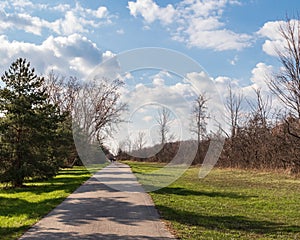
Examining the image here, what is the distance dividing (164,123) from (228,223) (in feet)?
22.9

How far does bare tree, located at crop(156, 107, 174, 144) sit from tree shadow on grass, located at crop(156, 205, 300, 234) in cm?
460

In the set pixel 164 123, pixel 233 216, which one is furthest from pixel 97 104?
pixel 233 216

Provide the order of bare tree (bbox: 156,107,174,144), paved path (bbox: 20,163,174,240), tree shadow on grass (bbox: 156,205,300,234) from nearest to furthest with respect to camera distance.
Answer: paved path (bbox: 20,163,174,240), tree shadow on grass (bbox: 156,205,300,234), bare tree (bbox: 156,107,174,144)

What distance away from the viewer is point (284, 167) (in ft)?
95.1

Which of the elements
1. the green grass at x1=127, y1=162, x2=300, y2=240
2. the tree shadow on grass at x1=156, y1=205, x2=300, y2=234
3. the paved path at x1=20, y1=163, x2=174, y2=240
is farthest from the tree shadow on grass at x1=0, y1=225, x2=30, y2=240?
the tree shadow on grass at x1=156, y1=205, x2=300, y2=234

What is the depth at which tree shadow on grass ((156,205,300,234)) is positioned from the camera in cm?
797

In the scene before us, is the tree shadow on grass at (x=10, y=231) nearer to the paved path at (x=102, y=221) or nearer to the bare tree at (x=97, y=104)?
the paved path at (x=102, y=221)

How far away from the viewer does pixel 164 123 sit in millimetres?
15078

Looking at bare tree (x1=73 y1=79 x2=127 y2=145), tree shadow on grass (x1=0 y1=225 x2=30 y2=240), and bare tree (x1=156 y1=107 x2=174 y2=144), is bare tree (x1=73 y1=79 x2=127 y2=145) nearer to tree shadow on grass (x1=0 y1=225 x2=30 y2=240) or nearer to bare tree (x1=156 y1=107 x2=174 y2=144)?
bare tree (x1=156 y1=107 x2=174 y2=144)

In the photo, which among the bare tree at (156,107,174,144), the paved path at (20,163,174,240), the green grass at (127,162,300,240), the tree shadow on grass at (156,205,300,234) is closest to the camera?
the paved path at (20,163,174,240)

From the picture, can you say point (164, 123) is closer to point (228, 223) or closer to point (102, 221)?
point (228, 223)

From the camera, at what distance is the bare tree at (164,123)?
13.8m

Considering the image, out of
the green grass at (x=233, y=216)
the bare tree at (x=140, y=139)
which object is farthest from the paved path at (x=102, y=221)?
the bare tree at (x=140, y=139)

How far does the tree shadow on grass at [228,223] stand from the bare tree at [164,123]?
15.1 feet
